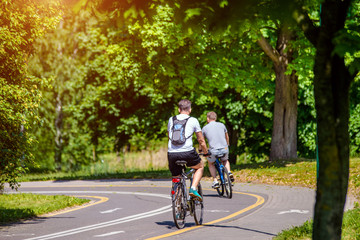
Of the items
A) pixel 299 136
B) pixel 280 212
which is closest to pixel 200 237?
pixel 280 212

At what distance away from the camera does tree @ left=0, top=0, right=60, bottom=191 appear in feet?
33.2

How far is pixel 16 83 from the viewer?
426 inches

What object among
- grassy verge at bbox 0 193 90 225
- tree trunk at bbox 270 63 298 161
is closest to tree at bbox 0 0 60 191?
grassy verge at bbox 0 193 90 225

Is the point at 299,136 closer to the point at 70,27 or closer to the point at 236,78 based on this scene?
the point at 236,78

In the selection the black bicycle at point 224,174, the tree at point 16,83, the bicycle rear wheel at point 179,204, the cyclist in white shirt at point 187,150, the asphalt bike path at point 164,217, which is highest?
the tree at point 16,83

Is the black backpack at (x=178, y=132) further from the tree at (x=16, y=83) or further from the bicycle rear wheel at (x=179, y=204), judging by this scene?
the tree at (x=16, y=83)

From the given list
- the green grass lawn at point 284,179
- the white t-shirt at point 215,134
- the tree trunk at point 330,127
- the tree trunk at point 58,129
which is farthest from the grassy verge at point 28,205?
the tree trunk at point 58,129

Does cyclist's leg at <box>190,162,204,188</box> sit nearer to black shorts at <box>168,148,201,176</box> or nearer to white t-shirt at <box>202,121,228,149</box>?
black shorts at <box>168,148,201,176</box>

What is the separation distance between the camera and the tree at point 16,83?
10.1 metres

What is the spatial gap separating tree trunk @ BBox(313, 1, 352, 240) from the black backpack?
150 inches

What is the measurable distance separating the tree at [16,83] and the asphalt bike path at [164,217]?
1225mm

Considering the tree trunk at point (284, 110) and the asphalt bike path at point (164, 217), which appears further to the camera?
the tree trunk at point (284, 110)

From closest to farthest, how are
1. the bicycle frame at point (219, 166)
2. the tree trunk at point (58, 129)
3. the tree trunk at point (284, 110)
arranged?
the bicycle frame at point (219, 166) → the tree trunk at point (284, 110) → the tree trunk at point (58, 129)

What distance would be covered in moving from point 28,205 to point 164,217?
4.14 meters
